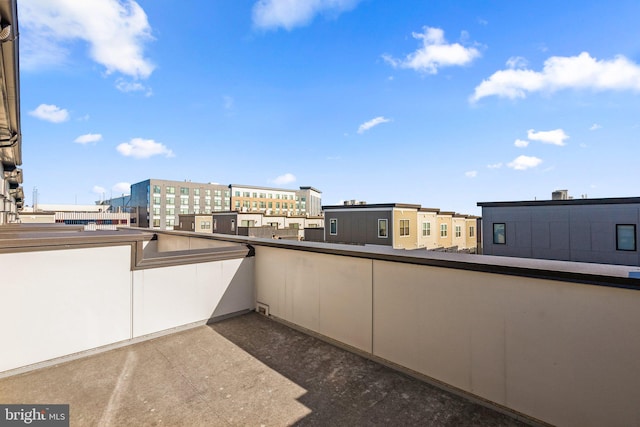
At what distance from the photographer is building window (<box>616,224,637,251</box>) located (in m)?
14.1

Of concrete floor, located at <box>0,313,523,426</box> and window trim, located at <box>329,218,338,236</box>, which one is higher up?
window trim, located at <box>329,218,338,236</box>

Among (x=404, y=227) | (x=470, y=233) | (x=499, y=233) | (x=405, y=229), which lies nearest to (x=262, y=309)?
(x=499, y=233)

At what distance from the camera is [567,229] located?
15.7 metres

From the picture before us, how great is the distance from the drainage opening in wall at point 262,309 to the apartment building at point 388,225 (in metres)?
17.4

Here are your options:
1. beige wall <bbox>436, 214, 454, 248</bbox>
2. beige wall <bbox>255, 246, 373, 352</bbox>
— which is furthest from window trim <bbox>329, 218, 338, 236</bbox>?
beige wall <bbox>255, 246, 373, 352</bbox>

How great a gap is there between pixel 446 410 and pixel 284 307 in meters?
4.18

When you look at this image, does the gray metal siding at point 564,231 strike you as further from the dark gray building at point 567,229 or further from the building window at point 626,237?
the building window at point 626,237

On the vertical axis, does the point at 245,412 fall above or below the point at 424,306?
below

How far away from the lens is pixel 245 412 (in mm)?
3721

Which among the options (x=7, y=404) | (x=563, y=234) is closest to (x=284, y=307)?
(x=7, y=404)

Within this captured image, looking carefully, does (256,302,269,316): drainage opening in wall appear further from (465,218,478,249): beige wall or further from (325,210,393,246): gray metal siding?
(465,218,478,249): beige wall

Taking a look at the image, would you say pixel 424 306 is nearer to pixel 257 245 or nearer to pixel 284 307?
pixel 284 307

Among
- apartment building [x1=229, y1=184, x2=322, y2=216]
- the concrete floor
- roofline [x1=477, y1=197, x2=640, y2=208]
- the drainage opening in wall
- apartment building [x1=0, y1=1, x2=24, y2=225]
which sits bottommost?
the concrete floor

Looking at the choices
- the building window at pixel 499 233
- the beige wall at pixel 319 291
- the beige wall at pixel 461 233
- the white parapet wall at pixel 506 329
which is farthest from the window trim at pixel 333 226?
the white parapet wall at pixel 506 329
